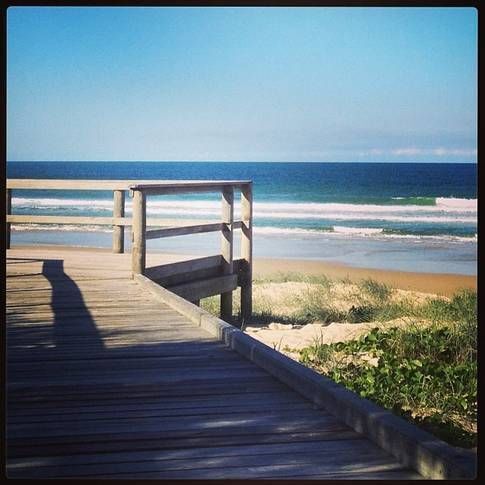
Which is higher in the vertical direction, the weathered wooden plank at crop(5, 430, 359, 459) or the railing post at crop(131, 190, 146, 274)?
the railing post at crop(131, 190, 146, 274)

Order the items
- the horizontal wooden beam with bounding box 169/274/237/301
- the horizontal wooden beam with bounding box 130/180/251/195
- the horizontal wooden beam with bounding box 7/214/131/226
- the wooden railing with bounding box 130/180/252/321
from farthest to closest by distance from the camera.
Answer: the horizontal wooden beam with bounding box 7/214/131/226
the horizontal wooden beam with bounding box 169/274/237/301
the wooden railing with bounding box 130/180/252/321
the horizontal wooden beam with bounding box 130/180/251/195

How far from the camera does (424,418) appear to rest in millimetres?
3703

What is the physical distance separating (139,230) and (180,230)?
0.51m

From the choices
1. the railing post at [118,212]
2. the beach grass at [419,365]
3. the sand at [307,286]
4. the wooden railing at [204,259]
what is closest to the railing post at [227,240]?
the wooden railing at [204,259]

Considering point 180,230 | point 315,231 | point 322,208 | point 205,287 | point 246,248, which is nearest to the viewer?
point 180,230

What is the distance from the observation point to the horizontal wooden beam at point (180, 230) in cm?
584

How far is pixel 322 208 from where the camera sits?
2531 cm

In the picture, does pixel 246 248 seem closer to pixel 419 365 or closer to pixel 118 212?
pixel 118 212

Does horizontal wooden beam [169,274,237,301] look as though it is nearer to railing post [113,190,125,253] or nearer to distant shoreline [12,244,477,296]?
railing post [113,190,125,253]

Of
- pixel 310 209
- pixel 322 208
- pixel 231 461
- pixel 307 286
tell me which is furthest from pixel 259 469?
pixel 322 208

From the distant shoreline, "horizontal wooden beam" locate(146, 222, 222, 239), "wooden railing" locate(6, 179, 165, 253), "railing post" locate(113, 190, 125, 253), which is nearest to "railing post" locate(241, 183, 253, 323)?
"horizontal wooden beam" locate(146, 222, 222, 239)

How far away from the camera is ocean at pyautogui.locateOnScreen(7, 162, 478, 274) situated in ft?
54.9

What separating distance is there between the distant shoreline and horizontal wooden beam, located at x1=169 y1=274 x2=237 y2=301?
15.7ft
